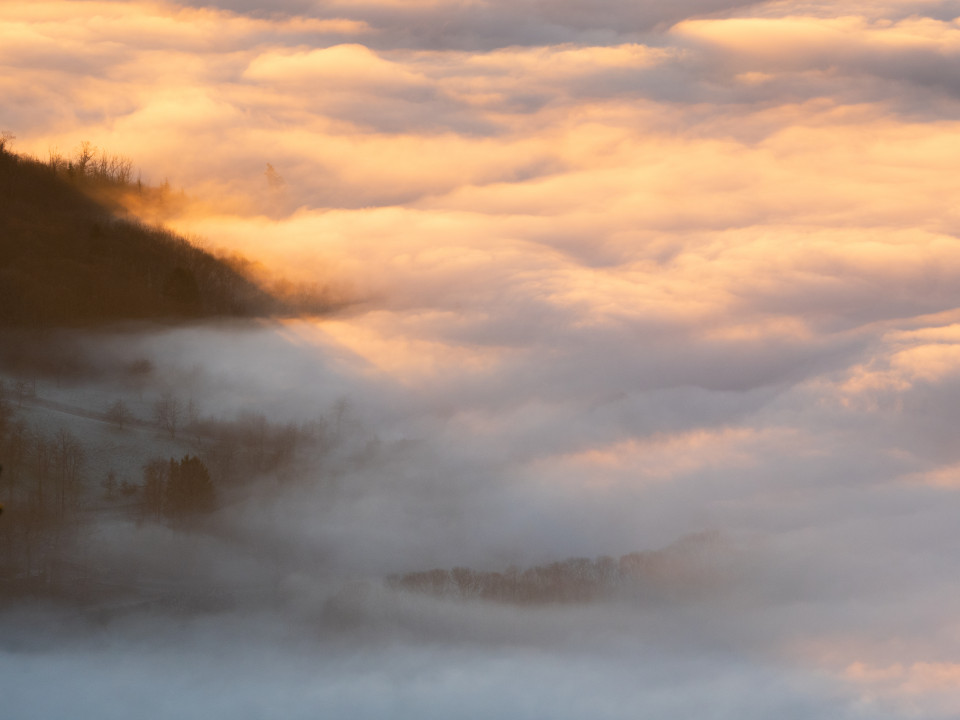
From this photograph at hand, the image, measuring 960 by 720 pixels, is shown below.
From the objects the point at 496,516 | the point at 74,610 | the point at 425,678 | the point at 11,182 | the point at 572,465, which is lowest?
the point at 425,678

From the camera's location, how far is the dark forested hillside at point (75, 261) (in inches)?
3649

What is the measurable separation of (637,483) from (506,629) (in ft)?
147

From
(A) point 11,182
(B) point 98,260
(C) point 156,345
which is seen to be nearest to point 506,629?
(C) point 156,345

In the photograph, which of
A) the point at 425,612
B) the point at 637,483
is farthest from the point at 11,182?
the point at 637,483

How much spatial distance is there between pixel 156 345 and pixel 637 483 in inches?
3549

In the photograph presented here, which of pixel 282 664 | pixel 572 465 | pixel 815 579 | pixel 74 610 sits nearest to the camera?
pixel 74 610

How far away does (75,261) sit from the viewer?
95625 mm

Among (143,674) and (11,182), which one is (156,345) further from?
(143,674)

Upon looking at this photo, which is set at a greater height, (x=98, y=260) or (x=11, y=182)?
(x=11, y=182)

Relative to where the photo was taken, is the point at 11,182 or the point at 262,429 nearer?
the point at 11,182

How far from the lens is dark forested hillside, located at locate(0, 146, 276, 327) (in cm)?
9269

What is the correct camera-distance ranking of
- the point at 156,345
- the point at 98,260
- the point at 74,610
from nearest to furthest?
the point at 74,610
the point at 98,260
the point at 156,345

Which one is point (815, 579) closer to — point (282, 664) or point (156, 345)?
point (282, 664)

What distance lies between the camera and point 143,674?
102 metres
